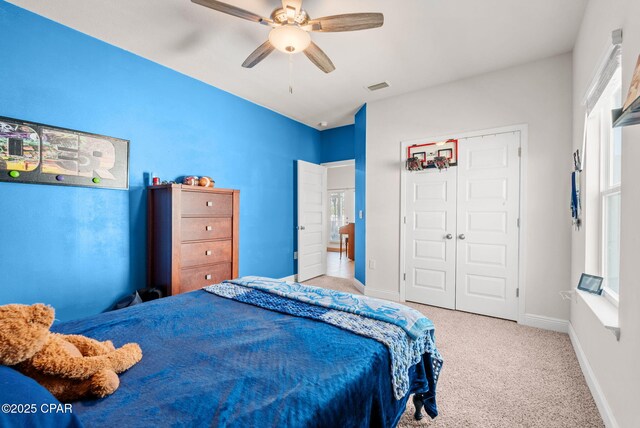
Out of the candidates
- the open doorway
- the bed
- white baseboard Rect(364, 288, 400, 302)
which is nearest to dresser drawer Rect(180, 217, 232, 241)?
the bed

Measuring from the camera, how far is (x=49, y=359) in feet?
2.65

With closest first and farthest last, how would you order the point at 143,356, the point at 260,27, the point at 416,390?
the point at 143,356
the point at 416,390
the point at 260,27

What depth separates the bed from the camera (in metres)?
0.79

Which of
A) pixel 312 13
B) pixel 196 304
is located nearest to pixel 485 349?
pixel 196 304

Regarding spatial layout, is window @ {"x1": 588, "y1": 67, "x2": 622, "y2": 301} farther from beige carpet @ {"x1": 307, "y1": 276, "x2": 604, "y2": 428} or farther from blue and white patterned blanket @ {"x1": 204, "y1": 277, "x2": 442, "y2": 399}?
blue and white patterned blanket @ {"x1": 204, "y1": 277, "x2": 442, "y2": 399}

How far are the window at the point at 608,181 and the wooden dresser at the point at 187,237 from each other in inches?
128

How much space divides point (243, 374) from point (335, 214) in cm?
904

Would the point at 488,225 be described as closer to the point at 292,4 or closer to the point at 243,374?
the point at 292,4

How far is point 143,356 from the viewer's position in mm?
1099

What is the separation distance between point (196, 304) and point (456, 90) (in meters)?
3.58

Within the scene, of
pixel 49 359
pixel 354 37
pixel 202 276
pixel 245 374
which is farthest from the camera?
pixel 202 276

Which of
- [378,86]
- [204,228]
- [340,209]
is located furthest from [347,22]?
[340,209]

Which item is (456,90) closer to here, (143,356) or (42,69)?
(143,356)

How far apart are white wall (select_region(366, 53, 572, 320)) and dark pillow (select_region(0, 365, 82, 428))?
363 centimetres
